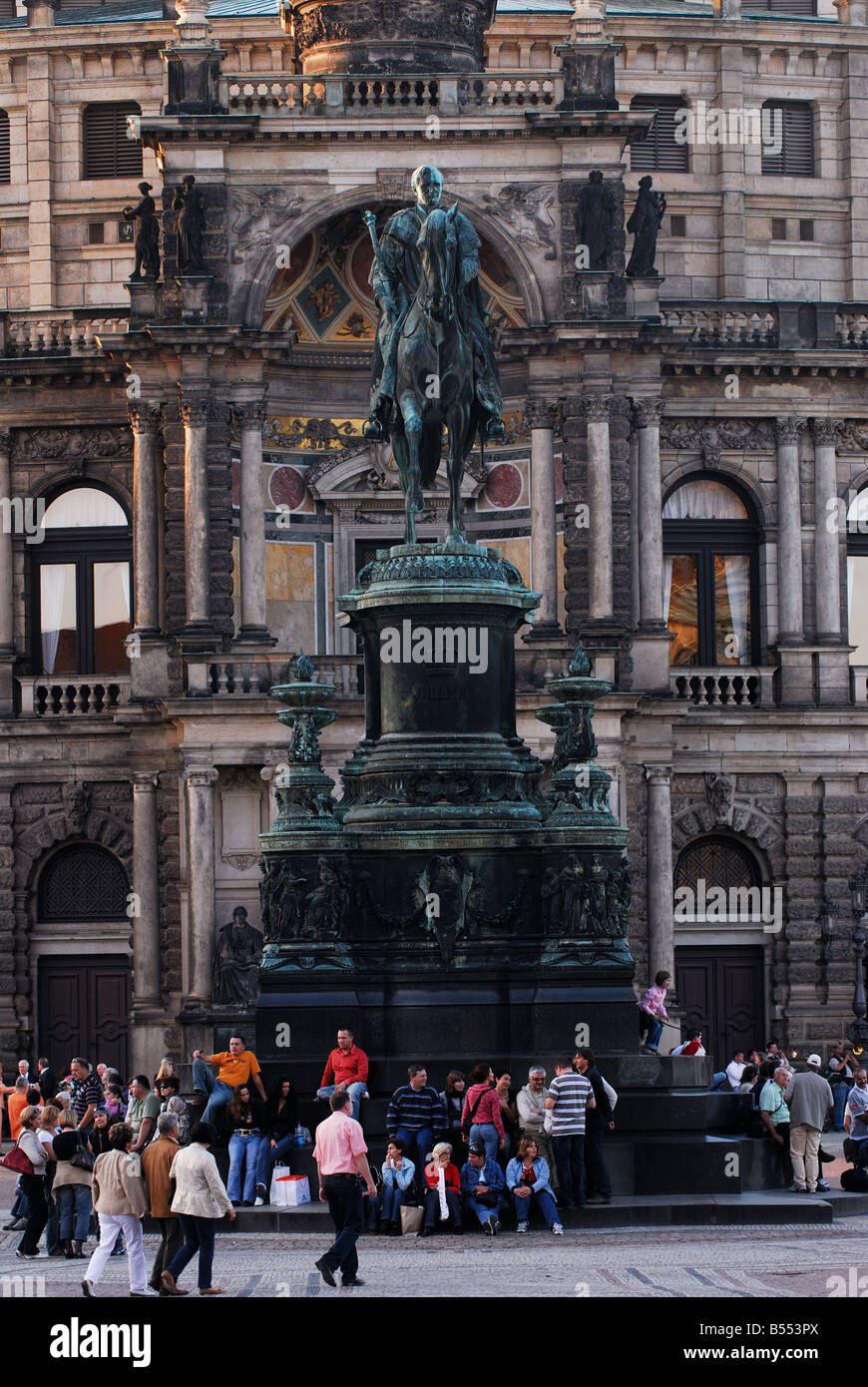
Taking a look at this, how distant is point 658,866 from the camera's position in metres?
48.2

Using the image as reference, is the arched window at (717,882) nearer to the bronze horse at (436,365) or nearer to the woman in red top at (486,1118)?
the bronze horse at (436,365)

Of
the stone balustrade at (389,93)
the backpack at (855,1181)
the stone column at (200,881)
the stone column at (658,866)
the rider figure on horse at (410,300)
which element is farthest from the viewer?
the stone balustrade at (389,93)

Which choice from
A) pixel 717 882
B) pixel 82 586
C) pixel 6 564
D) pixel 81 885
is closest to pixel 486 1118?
pixel 717 882

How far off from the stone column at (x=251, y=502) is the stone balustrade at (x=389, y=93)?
5.15 meters

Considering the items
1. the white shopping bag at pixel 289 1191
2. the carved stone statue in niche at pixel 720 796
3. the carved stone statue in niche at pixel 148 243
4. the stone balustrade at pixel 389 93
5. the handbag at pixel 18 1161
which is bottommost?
the white shopping bag at pixel 289 1191

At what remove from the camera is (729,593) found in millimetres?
52188

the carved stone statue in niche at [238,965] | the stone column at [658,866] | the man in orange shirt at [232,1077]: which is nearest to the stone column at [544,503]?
the stone column at [658,866]

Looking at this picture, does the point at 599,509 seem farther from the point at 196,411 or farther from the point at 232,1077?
the point at 232,1077

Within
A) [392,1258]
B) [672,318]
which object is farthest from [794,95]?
[392,1258]

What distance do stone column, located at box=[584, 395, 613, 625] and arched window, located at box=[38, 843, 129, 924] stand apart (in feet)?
33.2

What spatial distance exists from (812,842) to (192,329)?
1435cm

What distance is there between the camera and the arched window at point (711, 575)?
5209 centimetres

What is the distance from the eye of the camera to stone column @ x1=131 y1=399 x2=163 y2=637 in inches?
1900

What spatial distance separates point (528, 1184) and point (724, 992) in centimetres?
2799
